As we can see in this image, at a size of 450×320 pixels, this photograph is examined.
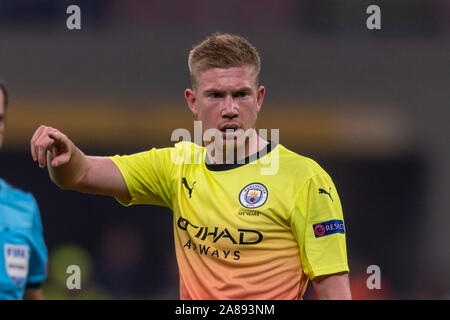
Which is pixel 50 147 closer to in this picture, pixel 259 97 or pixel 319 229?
pixel 259 97

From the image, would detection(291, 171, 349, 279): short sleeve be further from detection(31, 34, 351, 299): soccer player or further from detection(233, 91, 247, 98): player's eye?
detection(233, 91, 247, 98): player's eye

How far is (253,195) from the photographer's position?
4.32 metres

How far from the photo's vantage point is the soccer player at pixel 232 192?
164 inches

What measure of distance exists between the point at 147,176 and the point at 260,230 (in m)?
0.76

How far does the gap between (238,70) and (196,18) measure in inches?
532

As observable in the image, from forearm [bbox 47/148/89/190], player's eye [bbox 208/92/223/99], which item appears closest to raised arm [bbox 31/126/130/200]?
forearm [bbox 47/148/89/190]

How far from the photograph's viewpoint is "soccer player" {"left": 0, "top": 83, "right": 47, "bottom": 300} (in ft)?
18.0

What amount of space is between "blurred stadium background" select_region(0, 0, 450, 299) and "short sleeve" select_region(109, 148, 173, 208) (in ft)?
36.5

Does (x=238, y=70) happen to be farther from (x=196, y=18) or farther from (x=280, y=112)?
(x=196, y=18)

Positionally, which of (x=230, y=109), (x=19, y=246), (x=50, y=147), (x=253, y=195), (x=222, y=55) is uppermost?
(x=222, y=55)

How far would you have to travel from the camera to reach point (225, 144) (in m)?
4.43

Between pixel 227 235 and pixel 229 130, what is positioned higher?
pixel 229 130

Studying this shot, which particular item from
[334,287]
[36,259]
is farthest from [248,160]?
[36,259]

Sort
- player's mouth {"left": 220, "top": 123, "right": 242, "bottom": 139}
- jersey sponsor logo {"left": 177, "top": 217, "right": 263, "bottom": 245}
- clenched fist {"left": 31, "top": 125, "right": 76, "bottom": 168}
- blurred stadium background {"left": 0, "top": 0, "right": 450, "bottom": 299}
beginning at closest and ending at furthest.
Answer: clenched fist {"left": 31, "top": 125, "right": 76, "bottom": 168} → jersey sponsor logo {"left": 177, "top": 217, "right": 263, "bottom": 245} → player's mouth {"left": 220, "top": 123, "right": 242, "bottom": 139} → blurred stadium background {"left": 0, "top": 0, "right": 450, "bottom": 299}
